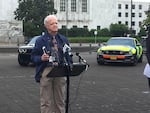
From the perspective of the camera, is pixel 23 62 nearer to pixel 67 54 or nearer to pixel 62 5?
pixel 67 54

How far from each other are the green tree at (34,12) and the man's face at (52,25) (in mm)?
68508

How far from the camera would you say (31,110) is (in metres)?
8.77

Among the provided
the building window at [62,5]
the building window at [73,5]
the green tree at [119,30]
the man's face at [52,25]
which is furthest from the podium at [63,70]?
the building window at [62,5]

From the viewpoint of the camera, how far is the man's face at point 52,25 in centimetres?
658

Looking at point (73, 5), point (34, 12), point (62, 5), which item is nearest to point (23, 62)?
point (34, 12)

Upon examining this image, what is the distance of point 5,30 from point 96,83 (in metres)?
47.7

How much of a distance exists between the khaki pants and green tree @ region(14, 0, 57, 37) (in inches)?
2690

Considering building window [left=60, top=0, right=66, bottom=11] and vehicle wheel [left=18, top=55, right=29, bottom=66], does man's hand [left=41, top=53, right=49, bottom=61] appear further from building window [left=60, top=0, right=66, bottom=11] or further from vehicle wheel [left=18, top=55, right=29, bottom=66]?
building window [left=60, top=0, right=66, bottom=11]

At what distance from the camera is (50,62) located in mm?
6562

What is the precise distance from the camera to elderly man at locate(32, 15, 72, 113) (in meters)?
6.59

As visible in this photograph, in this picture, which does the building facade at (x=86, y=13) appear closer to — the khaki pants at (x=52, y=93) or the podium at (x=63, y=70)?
the khaki pants at (x=52, y=93)

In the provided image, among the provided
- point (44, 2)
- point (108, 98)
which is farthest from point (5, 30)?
point (108, 98)

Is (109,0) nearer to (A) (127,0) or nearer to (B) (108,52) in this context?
(A) (127,0)

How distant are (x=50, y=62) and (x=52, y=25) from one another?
56cm
